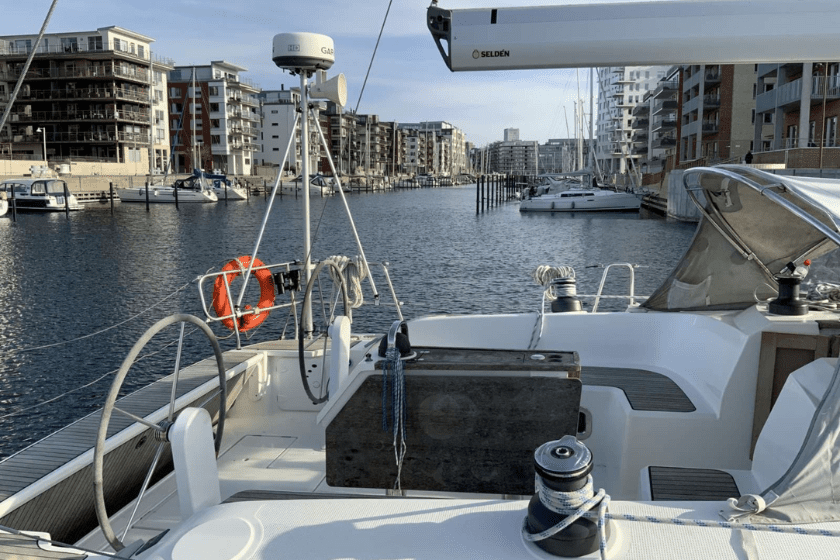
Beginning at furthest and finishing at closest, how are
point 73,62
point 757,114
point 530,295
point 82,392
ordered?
1. point 73,62
2. point 757,114
3. point 530,295
4. point 82,392

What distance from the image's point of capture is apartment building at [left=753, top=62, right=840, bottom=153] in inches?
1474

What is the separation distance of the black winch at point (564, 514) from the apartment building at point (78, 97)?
243ft

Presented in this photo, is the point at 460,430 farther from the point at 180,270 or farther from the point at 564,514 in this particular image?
the point at 180,270

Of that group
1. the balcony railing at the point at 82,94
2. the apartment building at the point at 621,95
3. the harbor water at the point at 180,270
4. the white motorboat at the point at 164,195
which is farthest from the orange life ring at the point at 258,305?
the apartment building at the point at 621,95

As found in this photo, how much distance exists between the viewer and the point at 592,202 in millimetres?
55094

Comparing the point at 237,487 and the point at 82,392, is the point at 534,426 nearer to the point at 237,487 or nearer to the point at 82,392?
the point at 237,487

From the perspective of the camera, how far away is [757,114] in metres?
48.0

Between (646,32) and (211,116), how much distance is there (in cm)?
8919

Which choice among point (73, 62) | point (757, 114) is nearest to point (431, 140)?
point (73, 62)

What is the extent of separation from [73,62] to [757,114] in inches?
2451

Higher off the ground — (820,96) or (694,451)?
(820,96)

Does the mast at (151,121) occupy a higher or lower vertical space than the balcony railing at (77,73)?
lower

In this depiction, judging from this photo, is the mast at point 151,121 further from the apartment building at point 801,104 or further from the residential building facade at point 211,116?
the apartment building at point 801,104

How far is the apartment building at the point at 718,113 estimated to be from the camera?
5459 centimetres
